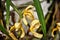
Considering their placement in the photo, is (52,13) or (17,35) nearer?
(17,35)

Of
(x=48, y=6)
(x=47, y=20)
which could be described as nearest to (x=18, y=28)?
(x=47, y=20)

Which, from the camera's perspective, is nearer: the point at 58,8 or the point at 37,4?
the point at 37,4

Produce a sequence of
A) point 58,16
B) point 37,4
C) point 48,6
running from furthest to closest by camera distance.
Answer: point 48,6, point 58,16, point 37,4

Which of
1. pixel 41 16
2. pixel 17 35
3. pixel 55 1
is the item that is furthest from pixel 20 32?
pixel 55 1

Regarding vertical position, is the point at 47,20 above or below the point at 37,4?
below

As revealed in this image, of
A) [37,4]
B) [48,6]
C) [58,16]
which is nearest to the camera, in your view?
[37,4]

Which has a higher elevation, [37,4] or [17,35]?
[37,4]

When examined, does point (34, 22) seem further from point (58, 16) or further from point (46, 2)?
point (46, 2)

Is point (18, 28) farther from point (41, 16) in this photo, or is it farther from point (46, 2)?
point (46, 2)

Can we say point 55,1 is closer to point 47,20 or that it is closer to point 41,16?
point 47,20
